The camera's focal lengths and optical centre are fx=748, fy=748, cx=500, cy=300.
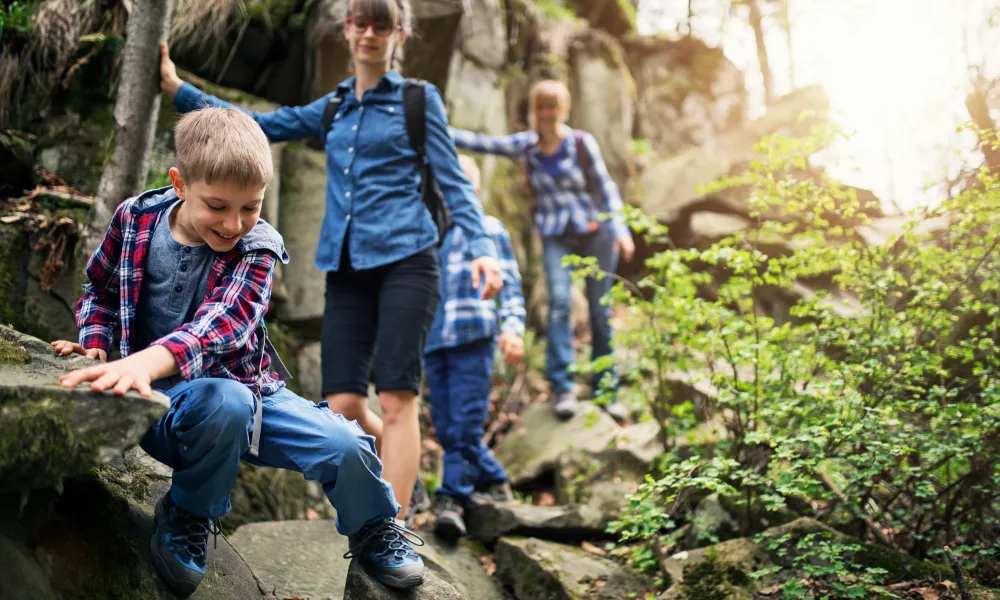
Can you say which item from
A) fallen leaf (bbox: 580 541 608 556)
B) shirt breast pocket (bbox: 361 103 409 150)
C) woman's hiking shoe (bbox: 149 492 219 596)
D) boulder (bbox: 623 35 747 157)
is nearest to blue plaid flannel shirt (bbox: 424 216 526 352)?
shirt breast pocket (bbox: 361 103 409 150)

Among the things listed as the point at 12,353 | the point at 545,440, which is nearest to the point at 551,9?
the point at 545,440

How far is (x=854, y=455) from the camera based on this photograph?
3229mm

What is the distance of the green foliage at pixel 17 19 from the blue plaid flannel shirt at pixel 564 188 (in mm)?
3014

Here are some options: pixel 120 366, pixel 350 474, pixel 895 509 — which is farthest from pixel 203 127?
pixel 895 509

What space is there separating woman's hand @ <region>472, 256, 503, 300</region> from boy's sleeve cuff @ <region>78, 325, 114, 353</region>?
144cm

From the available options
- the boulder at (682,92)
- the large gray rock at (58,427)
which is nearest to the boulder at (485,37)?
the boulder at (682,92)

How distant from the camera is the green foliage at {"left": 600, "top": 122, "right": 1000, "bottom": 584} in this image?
321cm

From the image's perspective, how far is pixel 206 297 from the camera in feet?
7.95

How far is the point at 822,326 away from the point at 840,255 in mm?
368

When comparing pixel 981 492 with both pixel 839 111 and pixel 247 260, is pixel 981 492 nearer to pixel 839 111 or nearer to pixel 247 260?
pixel 839 111

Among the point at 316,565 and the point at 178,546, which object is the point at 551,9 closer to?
the point at 316,565

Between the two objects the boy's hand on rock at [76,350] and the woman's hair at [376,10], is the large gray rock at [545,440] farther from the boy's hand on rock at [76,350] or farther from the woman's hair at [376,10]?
the boy's hand on rock at [76,350]

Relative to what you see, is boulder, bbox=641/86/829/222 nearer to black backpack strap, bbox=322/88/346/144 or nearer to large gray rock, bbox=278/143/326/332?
large gray rock, bbox=278/143/326/332

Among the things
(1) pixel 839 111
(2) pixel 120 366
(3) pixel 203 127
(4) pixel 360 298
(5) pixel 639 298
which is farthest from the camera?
(5) pixel 639 298
